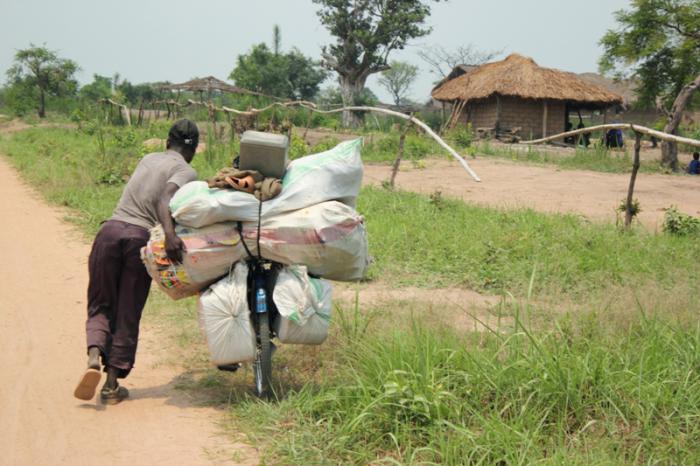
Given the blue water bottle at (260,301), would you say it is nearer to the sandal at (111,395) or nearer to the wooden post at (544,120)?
the sandal at (111,395)

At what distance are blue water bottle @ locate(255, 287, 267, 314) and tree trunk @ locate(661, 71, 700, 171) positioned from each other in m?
16.0

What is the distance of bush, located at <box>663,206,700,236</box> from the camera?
8188mm

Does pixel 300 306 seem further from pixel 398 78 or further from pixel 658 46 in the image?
pixel 398 78

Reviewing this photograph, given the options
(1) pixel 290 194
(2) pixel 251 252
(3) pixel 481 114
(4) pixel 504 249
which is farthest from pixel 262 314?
(3) pixel 481 114

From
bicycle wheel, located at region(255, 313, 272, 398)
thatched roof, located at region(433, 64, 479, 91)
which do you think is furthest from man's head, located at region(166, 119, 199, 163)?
thatched roof, located at region(433, 64, 479, 91)

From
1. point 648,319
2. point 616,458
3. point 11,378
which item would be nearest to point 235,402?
point 11,378

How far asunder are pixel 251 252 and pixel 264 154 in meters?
0.56

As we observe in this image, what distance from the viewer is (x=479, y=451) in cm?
333

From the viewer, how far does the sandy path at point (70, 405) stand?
3660 mm

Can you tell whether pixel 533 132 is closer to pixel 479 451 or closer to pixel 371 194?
pixel 371 194

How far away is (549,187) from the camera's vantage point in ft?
44.4

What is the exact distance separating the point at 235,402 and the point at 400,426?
1185 mm

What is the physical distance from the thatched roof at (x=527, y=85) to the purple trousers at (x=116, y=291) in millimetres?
22900

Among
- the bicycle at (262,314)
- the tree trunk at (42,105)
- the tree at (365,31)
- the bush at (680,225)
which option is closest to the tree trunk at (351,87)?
the tree at (365,31)
